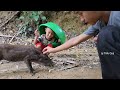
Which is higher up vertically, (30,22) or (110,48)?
(30,22)

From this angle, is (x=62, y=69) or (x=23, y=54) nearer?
(x=62, y=69)

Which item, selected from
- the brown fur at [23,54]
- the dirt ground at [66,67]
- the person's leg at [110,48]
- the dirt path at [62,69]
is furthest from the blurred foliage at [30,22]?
the person's leg at [110,48]

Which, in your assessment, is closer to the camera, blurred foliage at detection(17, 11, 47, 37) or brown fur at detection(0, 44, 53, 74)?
brown fur at detection(0, 44, 53, 74)

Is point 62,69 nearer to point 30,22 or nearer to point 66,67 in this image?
point 66,67

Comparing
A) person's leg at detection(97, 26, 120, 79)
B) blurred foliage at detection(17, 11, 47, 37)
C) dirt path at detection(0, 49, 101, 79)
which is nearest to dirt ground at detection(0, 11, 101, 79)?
dirt path at detection(0, 49, 101, 79)

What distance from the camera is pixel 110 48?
9.82 ft

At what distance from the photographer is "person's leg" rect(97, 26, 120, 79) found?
9.80ft

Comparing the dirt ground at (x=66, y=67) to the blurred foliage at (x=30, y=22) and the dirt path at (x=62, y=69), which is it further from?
the blurred foliage at (x=30, y=22)

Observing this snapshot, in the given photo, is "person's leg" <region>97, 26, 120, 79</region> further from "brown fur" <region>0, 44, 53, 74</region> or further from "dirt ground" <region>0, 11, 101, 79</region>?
"brown fur" <region>0, 44, 53, 74</region>

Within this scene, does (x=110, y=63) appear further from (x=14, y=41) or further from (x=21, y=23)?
(x=21, y=23)

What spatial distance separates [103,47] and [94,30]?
767mm

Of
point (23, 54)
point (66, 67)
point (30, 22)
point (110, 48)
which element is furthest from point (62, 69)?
point (30, 22)

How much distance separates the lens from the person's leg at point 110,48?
299 cm
